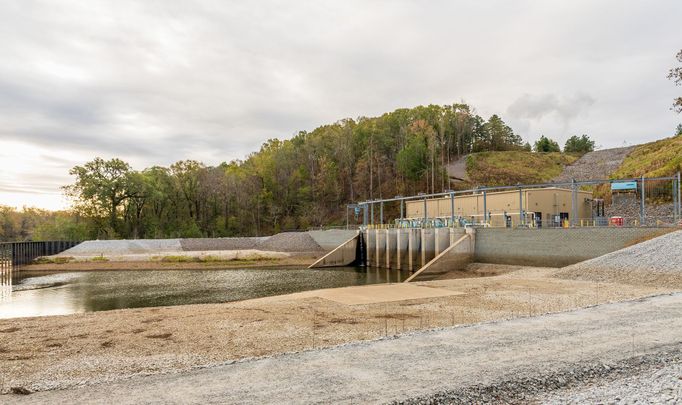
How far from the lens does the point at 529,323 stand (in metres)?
14.4

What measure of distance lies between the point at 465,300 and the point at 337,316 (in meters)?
7.36

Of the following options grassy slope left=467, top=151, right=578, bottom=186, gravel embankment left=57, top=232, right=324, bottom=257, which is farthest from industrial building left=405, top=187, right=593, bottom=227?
grassy slope left=467, top=151, right=578, bottom=186

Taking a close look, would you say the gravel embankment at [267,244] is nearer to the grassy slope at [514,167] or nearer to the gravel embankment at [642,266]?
the gravel embankment at [642,266]

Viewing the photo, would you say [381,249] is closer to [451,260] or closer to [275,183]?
[451,260]

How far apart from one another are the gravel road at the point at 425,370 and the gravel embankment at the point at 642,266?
14.2m

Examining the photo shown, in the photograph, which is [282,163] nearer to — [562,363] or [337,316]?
[337,316]

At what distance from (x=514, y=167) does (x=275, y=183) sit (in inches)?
2486

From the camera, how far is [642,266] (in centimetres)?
2731

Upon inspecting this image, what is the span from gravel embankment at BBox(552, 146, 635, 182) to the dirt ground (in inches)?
3702

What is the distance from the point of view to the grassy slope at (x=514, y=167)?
355 feet

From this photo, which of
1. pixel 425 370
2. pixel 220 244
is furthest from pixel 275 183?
pixel 425 370

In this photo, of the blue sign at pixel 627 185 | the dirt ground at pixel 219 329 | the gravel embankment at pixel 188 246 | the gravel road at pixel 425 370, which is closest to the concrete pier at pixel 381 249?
the gravel embankment at pixel 188 246

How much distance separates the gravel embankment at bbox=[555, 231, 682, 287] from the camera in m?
25.3

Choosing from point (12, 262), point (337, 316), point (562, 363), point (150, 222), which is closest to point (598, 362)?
point (562, 363)
